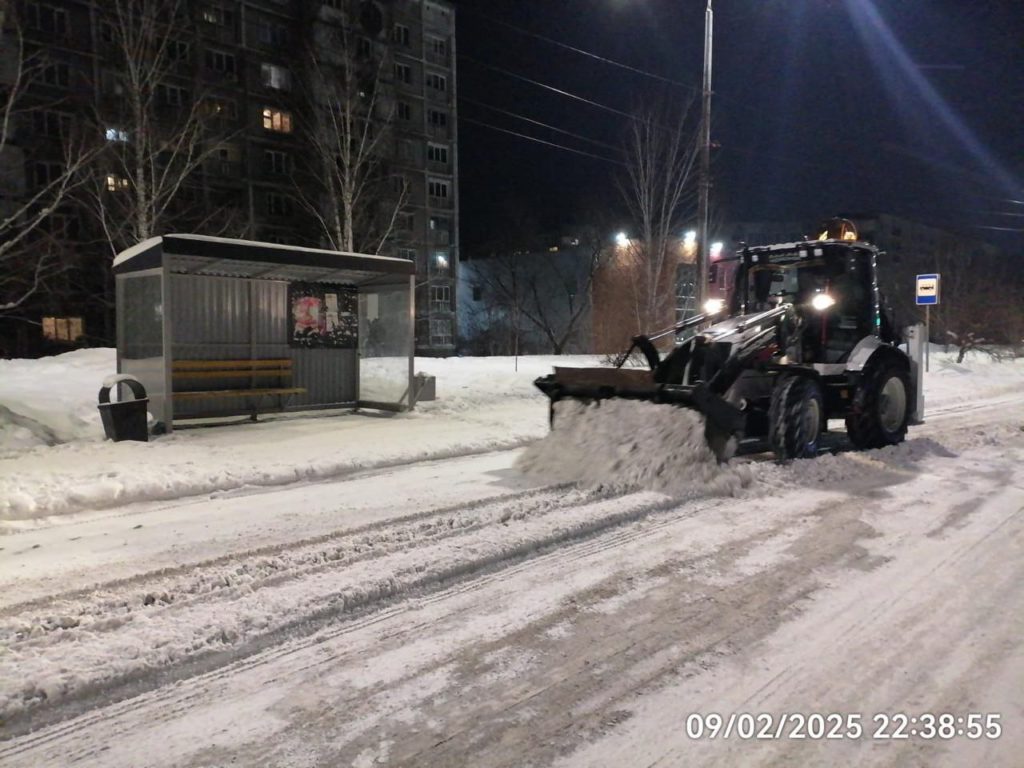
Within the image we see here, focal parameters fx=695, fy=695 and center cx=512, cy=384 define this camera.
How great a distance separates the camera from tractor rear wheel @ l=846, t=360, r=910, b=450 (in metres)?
9.85

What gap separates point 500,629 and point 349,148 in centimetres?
2275

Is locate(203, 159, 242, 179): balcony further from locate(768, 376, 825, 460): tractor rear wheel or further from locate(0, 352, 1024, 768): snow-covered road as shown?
locate(768, 376, 825, 460): tractor rear wheel

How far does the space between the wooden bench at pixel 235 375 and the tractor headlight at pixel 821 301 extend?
863cm

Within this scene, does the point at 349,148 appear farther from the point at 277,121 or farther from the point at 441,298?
the point at 441,298

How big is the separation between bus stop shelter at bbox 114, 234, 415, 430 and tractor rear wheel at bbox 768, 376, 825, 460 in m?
6.82

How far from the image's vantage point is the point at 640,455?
7.60m

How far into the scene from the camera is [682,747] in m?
2.92

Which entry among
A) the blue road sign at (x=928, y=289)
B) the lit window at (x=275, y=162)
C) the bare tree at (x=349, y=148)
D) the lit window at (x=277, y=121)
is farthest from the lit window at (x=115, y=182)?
the blue road sign at (x=928, y=289)

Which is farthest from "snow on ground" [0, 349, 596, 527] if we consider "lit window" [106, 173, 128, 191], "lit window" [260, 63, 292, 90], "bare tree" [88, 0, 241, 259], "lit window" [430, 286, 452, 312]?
"lit window" [430, 286, 452, 312]

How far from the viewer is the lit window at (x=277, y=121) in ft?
133

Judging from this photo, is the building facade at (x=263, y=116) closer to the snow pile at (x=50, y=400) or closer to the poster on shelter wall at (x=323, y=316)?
the snow pile at (x=50, y=400)

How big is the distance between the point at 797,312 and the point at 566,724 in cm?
791

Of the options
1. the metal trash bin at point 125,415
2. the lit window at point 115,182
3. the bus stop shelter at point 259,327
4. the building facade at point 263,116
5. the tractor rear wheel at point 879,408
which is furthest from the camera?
the building facade at point 263,116

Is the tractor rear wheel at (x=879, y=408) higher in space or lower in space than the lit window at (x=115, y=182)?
lower
